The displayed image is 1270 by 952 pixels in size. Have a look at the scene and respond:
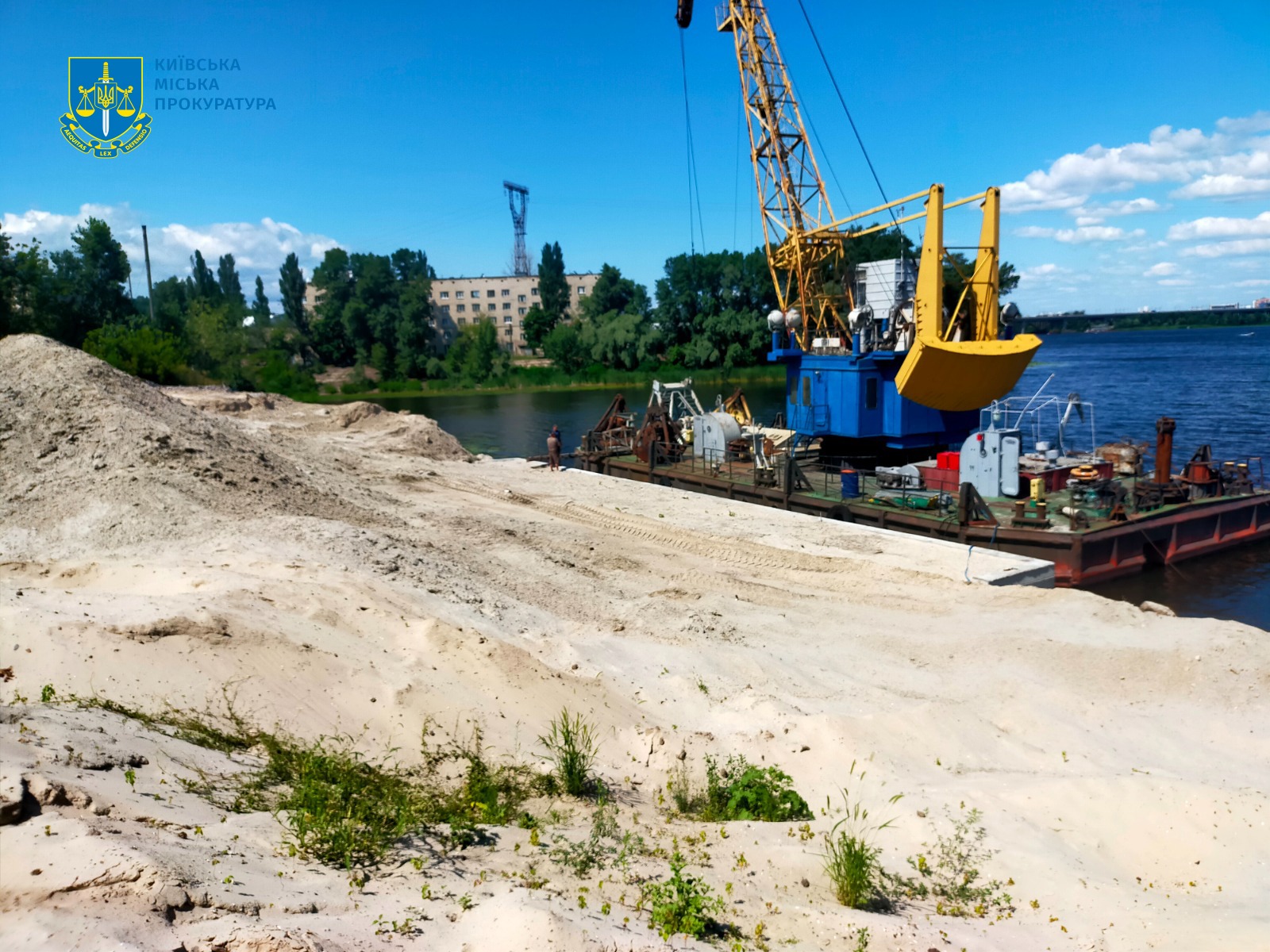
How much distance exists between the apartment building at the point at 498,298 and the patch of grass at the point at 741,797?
102 metres

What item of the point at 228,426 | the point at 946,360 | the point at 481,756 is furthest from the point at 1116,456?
the point at 228,426

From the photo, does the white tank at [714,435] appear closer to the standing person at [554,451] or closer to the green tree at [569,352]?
the standing person at [554,451]

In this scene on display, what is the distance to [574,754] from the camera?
21.6ft

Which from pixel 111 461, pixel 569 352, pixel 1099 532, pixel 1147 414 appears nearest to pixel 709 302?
pixel 569 352

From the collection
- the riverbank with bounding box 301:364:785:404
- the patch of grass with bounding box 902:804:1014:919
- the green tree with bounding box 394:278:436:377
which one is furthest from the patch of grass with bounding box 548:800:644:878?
the green tree with bounding box 394:278:436:377

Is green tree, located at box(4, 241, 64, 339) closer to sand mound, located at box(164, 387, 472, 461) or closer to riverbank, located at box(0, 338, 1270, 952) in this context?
sand mound, located at box(164, 387, 472, 461)

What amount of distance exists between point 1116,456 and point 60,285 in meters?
53.3

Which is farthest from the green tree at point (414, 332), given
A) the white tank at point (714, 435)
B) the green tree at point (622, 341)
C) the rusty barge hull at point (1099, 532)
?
the rusty barge hull at point (1099, 532)

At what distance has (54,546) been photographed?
11.3 metres

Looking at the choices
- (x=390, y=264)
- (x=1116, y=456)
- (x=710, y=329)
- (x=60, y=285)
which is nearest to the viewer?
(x=1116, y=456)

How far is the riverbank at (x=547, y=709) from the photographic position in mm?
4398

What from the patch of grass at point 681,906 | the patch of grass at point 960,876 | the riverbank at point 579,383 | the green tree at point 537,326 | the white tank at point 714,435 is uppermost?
the green tree at point 537,326

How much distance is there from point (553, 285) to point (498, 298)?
1550 centimetres

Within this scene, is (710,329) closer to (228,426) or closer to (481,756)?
(228,426)
